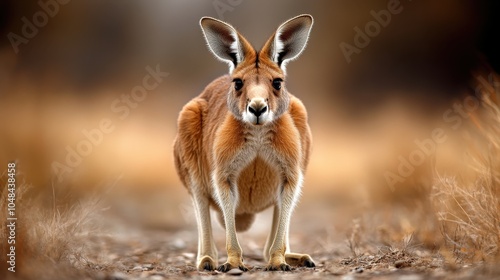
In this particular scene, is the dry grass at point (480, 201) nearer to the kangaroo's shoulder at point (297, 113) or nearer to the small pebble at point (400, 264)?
the small pebble at point (400, 264)

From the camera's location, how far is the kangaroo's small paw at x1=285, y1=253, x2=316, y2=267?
255 inches

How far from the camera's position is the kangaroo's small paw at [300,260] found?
6477mm

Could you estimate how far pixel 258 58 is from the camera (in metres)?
6.39

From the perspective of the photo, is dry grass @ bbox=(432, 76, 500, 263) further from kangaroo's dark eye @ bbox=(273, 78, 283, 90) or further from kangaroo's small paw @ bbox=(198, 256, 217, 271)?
kangaroo's small paw @ bbox=(198, 256, 217, 271)

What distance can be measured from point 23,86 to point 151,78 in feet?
16.9

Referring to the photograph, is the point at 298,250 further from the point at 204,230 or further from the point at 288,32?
the point at 288,32

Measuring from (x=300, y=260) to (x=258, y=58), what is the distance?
2040 mm

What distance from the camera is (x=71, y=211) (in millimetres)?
6391

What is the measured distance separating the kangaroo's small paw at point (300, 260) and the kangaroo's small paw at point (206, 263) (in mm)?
748

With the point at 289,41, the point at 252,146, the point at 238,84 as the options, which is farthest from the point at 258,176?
the point at 289,41

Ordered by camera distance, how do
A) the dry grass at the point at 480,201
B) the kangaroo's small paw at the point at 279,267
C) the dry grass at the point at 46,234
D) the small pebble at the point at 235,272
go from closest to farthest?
the dry grass at the point at 46,234 → the dry grass at the point at 480,201 → the small pebble at the point at 235,272 → the kangaroo's small paw at the point at 279,267

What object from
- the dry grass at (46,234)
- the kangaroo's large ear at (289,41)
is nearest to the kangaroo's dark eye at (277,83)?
the kangaroo's large ear at (289,41)

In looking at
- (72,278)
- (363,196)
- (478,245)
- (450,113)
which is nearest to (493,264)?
(478,245)

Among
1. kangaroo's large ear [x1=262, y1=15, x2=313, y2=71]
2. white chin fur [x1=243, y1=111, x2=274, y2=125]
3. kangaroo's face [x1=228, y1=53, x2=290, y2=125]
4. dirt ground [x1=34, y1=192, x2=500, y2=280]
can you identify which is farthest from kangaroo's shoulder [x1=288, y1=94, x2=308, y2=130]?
dirt ground [x1=34, y1=192, x2=500, y2=280]
